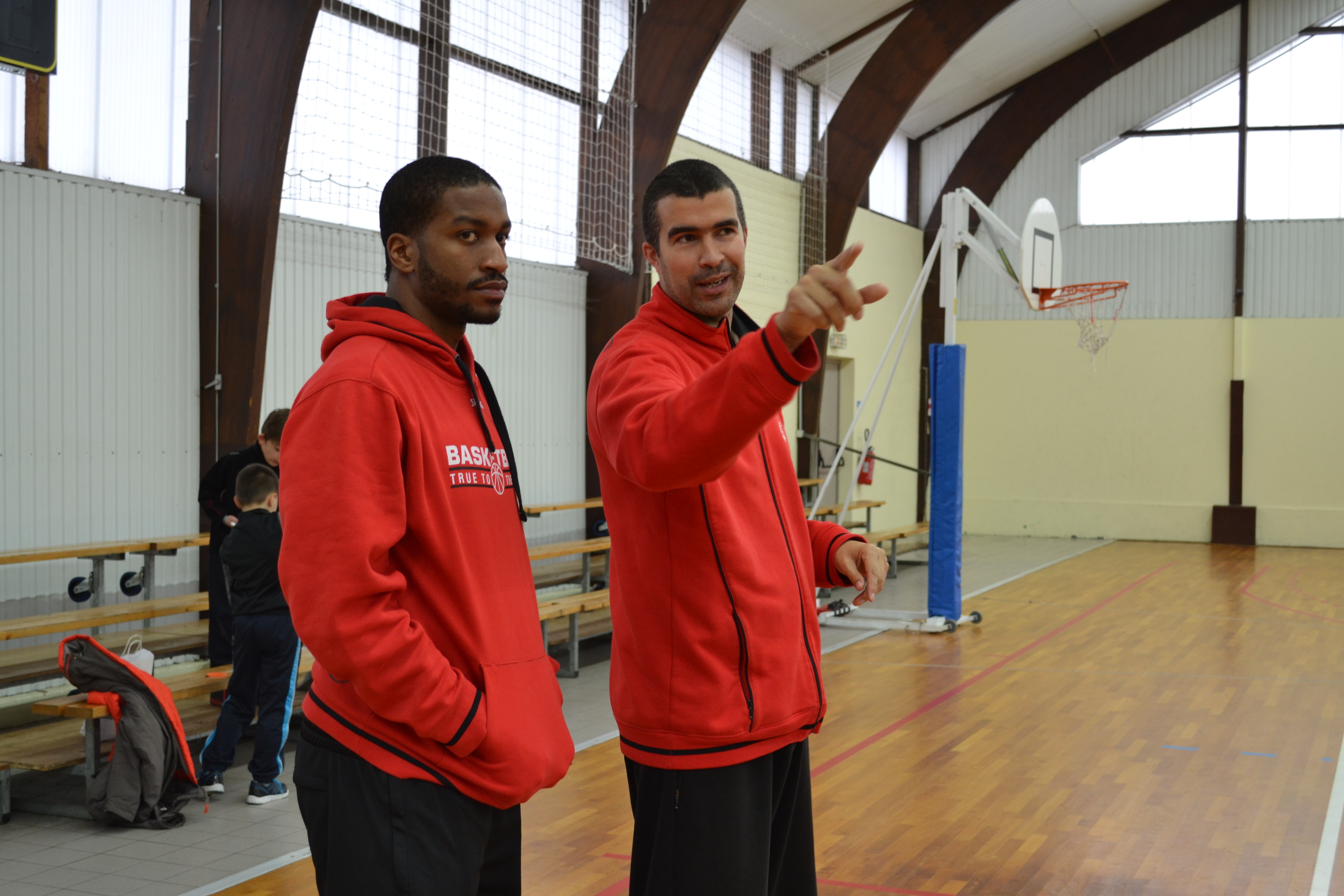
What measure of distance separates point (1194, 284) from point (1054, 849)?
12.8m

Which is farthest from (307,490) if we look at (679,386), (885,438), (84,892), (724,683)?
(885,438)

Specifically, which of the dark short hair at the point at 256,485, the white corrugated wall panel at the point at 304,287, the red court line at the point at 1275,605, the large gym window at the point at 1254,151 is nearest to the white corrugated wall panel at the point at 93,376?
the white corrugated wall panel at the point at 304,287

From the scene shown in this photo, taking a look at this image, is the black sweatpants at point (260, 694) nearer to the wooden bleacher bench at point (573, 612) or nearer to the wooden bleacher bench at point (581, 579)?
the wooden bleacher bench at point (581, 579)

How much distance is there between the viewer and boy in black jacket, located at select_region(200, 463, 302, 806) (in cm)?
436

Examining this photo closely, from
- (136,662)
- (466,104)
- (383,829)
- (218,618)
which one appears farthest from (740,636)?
(466,104)

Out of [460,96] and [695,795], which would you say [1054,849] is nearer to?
[695,795]

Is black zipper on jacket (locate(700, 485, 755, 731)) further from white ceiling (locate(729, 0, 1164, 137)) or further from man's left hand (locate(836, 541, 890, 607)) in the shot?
white ceiling (locate(729, 0, 1164, 137))

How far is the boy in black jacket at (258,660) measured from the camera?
172 inches

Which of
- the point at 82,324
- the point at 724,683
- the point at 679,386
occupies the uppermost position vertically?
the point at 82,324

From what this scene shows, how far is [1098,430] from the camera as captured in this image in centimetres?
1552

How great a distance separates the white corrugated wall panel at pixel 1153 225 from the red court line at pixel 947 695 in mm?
6371

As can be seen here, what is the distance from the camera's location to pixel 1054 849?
3.88 m

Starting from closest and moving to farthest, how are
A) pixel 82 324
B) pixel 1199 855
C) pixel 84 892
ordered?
pixel 84 892
pixel 1199 855
pixel 82 324

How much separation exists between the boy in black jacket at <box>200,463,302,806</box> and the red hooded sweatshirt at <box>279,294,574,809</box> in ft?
9.98
